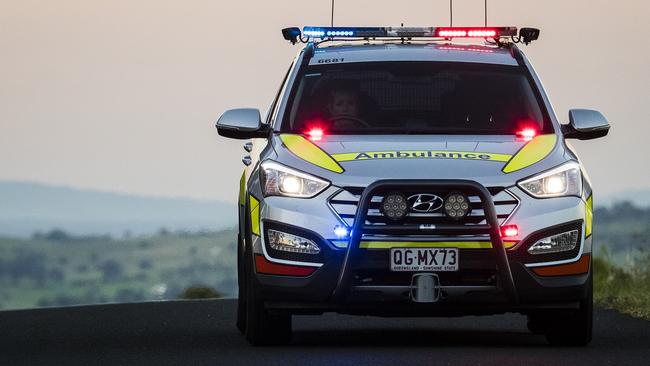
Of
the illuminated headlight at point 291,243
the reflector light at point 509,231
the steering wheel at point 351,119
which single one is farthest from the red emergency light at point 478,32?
the illuminated headlight at point 291,243

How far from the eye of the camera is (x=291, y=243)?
39.8 feet

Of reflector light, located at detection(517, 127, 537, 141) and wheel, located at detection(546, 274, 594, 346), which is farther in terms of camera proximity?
reflector light, located at detection(517, 127, 537, 141)

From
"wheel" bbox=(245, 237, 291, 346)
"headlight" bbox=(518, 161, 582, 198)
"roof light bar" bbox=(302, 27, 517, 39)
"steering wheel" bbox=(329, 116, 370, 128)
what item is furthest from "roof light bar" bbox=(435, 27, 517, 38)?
"wheel" bbox=(245, 237, 291, 346)

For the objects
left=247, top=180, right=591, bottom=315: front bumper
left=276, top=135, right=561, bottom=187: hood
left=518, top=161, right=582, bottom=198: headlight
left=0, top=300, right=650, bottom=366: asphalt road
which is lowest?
left=0, top=300, right=650, bottom=366: asphalt road

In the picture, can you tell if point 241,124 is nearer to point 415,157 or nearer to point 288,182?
point 288,182

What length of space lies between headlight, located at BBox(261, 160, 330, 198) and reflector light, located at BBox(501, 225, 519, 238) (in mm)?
1095

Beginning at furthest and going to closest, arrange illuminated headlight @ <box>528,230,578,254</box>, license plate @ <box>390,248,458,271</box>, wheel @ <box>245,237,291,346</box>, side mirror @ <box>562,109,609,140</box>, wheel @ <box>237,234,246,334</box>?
wheel @ <box>237,234,246,334</box> → side mirror @ <box>562,109,609,140</box> → wheel @ <box>245,237,291,346</box> → illuminated headlight @ <box>528,230,578,254</box> → license plate @ <box>390,248,458,271</box>

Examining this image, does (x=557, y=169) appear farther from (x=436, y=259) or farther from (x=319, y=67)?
(x=319, y=67)

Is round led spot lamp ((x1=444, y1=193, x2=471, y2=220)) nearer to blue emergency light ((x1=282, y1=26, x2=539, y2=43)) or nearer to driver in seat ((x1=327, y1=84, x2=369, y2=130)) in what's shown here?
driver in seat ((x1=327, y1=84, x2=369, y2=130))

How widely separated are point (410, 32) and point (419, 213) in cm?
293

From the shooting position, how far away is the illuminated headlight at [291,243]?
12.0 metres

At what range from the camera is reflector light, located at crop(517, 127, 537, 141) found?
12758 mm

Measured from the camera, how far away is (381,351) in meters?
12.3

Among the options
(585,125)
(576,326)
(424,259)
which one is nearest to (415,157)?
(424,259)
